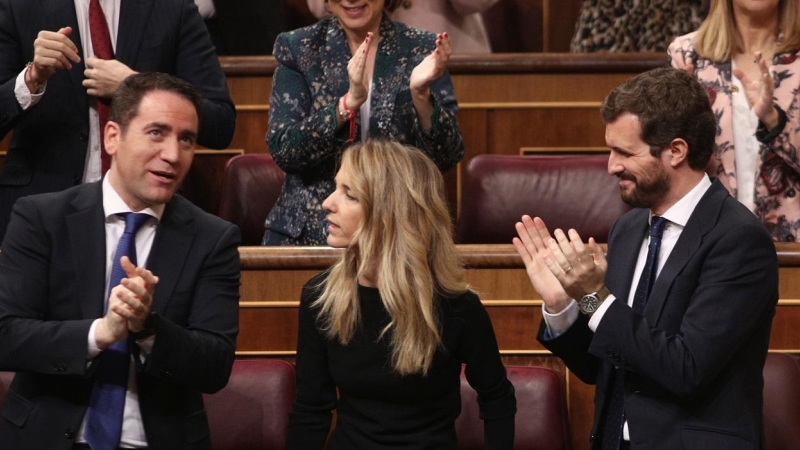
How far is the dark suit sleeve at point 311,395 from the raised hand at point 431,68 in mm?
648

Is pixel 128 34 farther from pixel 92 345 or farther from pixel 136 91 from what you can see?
pixel 92 345

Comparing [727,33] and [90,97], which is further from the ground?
[727,33]

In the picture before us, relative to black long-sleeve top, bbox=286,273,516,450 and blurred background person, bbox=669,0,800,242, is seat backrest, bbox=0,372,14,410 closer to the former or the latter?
black long-sleeve top, bbox=286,273,516,450

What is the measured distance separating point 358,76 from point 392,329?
2.16 ft

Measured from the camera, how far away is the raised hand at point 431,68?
2.50 metres

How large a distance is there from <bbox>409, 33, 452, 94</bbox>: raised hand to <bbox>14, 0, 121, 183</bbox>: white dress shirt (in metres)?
0.69

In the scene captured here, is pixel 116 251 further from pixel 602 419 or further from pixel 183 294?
pixel 602 419

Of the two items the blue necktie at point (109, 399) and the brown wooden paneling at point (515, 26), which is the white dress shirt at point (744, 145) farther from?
the brown wooden paneling at point (515, 26)

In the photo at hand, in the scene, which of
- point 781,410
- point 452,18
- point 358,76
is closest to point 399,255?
point 358,76

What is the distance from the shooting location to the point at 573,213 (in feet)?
9.97

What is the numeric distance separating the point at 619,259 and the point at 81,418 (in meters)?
0.93

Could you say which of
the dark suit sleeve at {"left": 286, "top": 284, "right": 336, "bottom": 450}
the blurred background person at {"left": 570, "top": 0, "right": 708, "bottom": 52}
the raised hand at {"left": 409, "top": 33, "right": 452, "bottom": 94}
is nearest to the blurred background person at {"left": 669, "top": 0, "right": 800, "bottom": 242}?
the raised hand at {"left": 409, "top": 33, "right": 452, "bottom": 94}

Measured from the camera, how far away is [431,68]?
2514mm

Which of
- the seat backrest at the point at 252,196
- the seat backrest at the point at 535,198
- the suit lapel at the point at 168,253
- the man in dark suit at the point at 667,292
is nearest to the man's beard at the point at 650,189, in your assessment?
the man in dark suit at the point at 667,292
